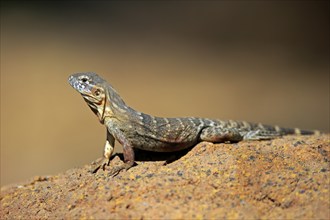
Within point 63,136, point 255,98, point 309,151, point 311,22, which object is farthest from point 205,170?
point 311,22

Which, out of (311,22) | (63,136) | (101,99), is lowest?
(63,136)

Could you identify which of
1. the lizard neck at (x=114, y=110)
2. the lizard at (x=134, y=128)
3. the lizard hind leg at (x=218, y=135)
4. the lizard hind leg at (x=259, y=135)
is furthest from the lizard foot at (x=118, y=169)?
the lizard hind leg at (x=259, y=135)

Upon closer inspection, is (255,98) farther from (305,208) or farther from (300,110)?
(305,208)

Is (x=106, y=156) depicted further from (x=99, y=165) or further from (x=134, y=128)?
(x=134, y=128)

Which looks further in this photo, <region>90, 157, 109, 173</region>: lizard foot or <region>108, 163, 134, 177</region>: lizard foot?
<region>90, 157, 109, 173</region>: lizard foot

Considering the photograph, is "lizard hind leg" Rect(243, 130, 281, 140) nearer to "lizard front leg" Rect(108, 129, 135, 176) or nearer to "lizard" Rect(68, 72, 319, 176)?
"lizard" Rect(68, 72, 319, 176)

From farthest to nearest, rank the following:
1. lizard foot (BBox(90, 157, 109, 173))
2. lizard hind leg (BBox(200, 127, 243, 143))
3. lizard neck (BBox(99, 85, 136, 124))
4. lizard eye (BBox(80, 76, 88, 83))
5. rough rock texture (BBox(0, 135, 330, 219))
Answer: lizard hind leg (BBox(200, 127, 243, 143))
lizard eye (BBox(80, 76, 88, 83))
lizard neck (BBox(99, 85, 136, 124))
lizard foot (BBox(90, 157, 109, 173))
rough rock texture (BBox(0, 135, 330, 219))

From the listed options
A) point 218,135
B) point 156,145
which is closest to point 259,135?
point 218,135

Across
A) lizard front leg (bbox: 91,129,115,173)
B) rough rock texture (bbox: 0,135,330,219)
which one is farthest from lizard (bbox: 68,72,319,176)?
rough rock texture (bbox: 0,135,330,219)

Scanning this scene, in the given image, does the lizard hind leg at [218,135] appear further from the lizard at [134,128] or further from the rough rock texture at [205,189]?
the rough rock texture at [205,189]
